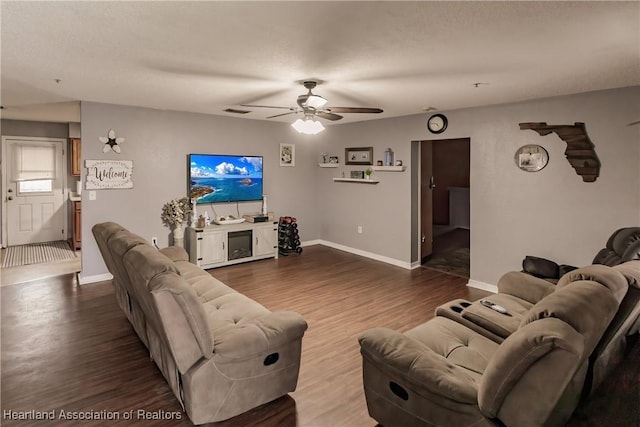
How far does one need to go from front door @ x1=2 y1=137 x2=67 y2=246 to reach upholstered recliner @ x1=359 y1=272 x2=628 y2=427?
7.77 m

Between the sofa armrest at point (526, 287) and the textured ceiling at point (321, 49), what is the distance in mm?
1741

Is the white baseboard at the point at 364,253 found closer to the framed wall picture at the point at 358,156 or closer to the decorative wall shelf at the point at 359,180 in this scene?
the decorative wall shelf at the point at 359,180

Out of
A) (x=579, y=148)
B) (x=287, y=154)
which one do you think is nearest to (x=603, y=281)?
(x=579, y=148)

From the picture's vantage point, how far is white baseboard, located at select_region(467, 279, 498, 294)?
15.6 feet

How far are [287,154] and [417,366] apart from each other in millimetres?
5424

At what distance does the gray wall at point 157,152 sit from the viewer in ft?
16.0

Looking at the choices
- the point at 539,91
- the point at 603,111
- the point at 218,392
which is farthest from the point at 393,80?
the point at 218,392

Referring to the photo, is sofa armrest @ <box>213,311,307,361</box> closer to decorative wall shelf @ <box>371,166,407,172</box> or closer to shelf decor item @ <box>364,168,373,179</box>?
decorative wall shelf @ <box>371,166,407,172</box>

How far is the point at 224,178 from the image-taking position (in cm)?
602

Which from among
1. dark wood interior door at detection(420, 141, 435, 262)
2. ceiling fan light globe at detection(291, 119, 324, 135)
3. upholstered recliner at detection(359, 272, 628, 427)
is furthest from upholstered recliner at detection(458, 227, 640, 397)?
dark wood interior door at detection(420, 141, 435, 262)

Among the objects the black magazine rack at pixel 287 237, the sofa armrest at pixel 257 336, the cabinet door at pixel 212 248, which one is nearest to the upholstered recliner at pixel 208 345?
the sofa armrest at pixel 257 336

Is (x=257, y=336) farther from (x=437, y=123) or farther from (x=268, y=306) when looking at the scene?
(x=437, y=123)

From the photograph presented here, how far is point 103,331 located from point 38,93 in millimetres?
2772

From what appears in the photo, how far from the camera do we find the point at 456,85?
3.60m
